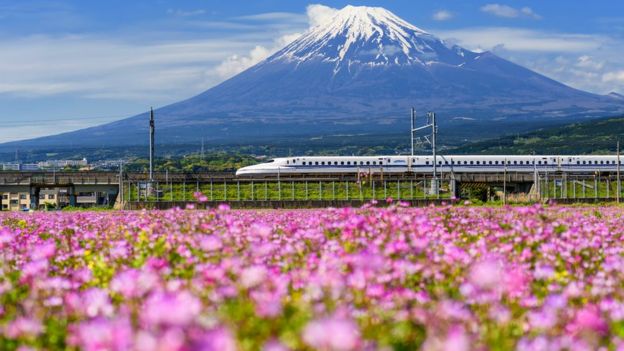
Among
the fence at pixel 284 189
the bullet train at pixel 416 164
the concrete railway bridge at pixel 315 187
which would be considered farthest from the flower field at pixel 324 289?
the bullet train at pixel 416 164

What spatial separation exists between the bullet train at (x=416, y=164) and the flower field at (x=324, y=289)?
228 ft

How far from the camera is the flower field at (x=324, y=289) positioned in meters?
4.18

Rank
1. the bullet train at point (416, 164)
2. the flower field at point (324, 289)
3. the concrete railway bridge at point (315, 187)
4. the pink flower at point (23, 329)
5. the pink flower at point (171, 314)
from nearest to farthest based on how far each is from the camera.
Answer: the pink flower at point (171, 314) → the flower field at point (324, 289) → the pink flower at point (23, 329) → the concrete railway bridge at point (315, 187) → the bullet train at point (416, 164)

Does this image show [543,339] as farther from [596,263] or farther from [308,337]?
[596,263]

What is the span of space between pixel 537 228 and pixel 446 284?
8.42ft

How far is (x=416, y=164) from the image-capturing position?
3221 inches

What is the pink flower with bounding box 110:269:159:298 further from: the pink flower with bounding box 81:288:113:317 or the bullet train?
the bullet train

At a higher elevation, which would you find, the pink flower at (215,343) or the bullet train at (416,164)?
the pink flower at (215,343)

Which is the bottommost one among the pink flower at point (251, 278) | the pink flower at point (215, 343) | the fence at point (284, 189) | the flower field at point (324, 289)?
the fence at point (284, 189)

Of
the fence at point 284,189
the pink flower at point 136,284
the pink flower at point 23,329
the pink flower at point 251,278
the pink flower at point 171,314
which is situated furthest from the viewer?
the fence at point 284,189

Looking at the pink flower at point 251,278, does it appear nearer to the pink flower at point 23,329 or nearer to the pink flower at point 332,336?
the pink flower at point 23,329

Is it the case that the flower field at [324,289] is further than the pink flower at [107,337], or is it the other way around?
the flower field at [324,289]

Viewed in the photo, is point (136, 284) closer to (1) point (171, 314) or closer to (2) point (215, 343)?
(1) point (171, 314)

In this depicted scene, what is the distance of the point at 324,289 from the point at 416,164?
76916 mm
